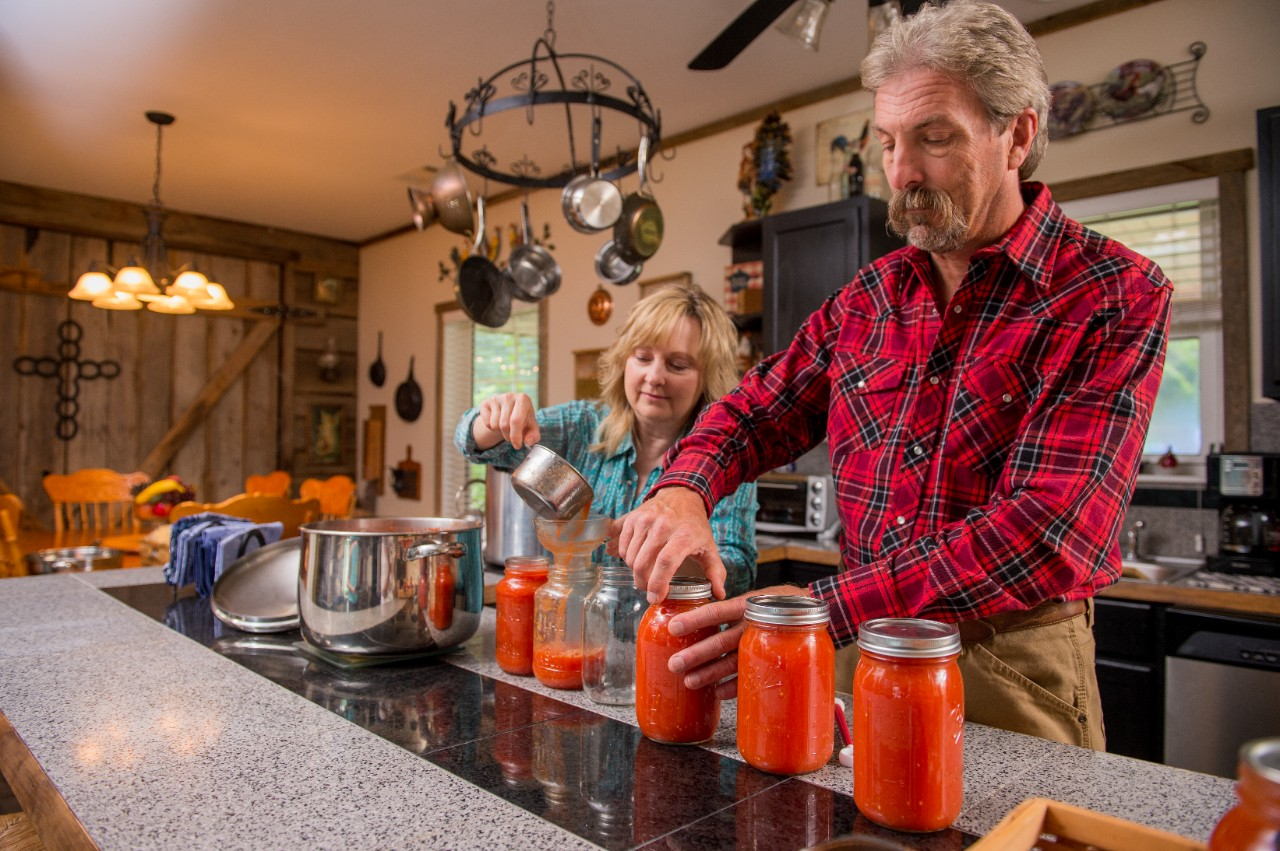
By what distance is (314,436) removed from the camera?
7.16m

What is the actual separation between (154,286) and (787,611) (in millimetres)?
4283

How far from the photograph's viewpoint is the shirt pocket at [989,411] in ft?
3.98

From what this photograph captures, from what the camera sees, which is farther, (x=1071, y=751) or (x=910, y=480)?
(x=910, y=480)

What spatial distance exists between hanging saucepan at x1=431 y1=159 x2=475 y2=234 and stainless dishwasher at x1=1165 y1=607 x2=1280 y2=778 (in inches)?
103

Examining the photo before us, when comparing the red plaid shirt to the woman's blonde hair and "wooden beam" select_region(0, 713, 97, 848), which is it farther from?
"wooden beam" select_region(0, 713, 97, 848)

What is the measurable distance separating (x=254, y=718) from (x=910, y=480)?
955mm

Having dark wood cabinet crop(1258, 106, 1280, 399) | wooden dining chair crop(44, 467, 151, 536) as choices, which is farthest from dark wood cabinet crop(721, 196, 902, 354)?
wooden dining chair crop(44, 467, 151, 536)

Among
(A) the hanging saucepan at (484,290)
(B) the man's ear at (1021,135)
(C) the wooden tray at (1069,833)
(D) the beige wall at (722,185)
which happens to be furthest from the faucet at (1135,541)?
(C) the wooden tray at (1069,833)

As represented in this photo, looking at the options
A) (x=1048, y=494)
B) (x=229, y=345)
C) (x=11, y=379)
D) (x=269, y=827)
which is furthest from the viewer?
(x=229, y=345)

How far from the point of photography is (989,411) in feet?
4.01

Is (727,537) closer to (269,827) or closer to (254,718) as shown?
(254,718)

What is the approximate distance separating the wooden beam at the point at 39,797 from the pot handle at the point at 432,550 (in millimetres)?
489

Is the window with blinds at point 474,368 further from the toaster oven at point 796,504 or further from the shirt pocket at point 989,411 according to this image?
the shirt pocket at point 989,411

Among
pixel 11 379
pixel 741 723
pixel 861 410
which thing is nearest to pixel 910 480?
pixel 861 410
